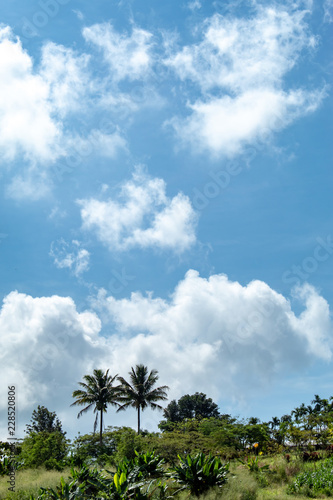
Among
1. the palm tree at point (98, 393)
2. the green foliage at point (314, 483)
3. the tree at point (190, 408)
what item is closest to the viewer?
the green foliage at point (314, 483)

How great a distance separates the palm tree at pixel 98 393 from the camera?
48500mm

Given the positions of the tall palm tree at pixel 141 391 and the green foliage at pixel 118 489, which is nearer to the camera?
the green foliage at pixel 118 489

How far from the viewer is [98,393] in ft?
160

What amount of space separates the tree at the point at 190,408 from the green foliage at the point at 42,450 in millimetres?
42628

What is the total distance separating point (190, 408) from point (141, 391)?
25.4m

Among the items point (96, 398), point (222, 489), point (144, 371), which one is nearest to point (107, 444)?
point (96, 398)

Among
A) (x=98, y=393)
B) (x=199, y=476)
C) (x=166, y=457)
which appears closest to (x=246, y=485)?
(x=199, y=476)

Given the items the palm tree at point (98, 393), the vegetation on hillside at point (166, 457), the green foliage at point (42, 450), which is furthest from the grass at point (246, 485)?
the palm tree at point (98, 393)

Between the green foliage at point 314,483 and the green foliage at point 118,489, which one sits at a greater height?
the green foliage at point 118,489

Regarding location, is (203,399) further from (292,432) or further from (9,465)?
(9,465)

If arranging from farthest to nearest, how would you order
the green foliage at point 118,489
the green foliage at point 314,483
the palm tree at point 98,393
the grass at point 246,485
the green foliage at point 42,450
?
the palm tree at point 98,393 < the green foliage at point 42,450 < the green foliage at point 314,483 < the grass at point 246,485 < the green foliage at point 118,489

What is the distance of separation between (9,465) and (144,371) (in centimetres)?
2697

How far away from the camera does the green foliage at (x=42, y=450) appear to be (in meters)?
29.9

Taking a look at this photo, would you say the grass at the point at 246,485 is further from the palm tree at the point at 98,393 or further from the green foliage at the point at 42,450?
the palm tree at the point at 98,393
